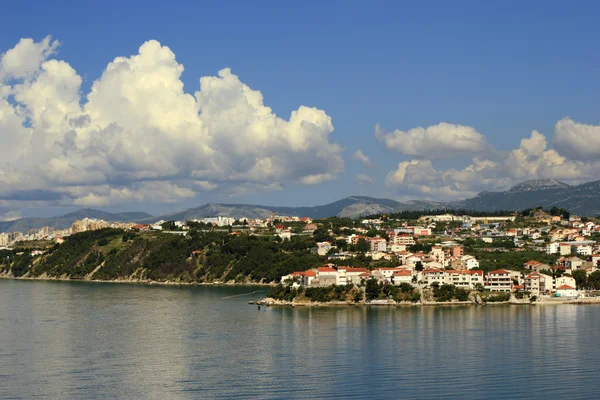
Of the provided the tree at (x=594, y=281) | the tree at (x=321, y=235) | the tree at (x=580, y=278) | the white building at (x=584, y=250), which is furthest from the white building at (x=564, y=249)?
the tree at (x=321, y=235)

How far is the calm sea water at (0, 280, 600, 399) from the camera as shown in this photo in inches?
819

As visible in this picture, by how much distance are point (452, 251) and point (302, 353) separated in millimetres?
35932

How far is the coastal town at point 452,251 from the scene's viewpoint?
1780 inches

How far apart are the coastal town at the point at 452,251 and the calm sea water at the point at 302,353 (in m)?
4.34

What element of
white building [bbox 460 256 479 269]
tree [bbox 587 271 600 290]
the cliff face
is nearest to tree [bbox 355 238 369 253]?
the cliff face

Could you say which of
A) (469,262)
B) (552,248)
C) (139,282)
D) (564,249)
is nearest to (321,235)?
(139,282)

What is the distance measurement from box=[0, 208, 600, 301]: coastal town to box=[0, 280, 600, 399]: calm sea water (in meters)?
4.34

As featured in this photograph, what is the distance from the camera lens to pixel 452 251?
60188 millimetres

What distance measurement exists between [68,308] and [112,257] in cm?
3631

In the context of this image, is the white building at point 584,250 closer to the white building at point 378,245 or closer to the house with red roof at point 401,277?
the white building at point 378,245

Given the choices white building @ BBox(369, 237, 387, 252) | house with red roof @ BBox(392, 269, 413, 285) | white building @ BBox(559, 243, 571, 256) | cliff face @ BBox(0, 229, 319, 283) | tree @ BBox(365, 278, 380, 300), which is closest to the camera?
tree @ BBox(365, 278, 380, 300)

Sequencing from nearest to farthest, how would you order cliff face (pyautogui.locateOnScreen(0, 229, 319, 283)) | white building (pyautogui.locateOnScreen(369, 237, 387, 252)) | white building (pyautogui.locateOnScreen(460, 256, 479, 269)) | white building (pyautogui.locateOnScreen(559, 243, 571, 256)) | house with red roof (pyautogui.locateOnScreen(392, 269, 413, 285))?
house with red roof (pyautogui.locateOnScreen(392, 269, 413, 285)) → white building (pyautogui.locateOnScreen(460, 256, 479, 269)) → white building (pyautogui.locateOnScreen(559, 243, 571, 256)) → cliff face (pyautogui.locateOnScreen(0, 229, 319, 283)) → white building (pyautogui.locateOnScreen(369, 237, 387, 252))

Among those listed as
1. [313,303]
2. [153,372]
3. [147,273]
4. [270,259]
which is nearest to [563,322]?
[313,303]

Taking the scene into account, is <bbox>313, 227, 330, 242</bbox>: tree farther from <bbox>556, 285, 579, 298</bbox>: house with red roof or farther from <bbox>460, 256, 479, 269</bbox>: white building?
<bbox>556, 285, 579, 298</bbox>: house with red roof
